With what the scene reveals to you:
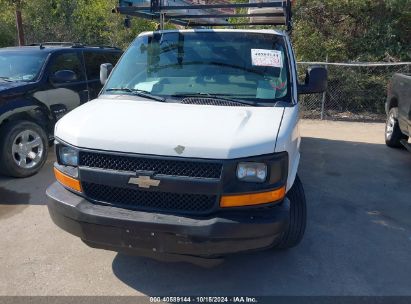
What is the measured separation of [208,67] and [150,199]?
1.60 meters

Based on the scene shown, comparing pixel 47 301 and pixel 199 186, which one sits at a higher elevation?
pixel 199 186

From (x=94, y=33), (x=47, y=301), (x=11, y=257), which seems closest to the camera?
(x=47, y=301)

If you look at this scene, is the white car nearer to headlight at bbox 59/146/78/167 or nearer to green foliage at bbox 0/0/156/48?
headlight at bbox 59/146/78/167

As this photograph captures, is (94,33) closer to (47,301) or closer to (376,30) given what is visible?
(376,30)

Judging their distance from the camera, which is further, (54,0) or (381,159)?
(54,0)

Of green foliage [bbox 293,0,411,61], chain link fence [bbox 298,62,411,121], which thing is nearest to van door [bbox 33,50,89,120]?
chain link fence [bbox 298,62,411,121]

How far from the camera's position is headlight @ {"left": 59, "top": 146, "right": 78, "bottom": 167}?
3.07 m

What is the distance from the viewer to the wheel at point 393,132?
7.68 metres

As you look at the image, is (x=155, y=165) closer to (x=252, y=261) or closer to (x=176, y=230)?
(x=176, y=230)

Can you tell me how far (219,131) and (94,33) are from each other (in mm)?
15560

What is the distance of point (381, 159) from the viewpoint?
7215 mm

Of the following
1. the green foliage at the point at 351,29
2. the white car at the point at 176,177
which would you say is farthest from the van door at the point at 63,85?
the green foliage at the point at 351,29

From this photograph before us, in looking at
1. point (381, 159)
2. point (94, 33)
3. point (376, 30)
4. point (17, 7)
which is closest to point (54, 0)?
point (94, 33)

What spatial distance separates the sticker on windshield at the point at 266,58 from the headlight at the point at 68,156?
1.90 meters
